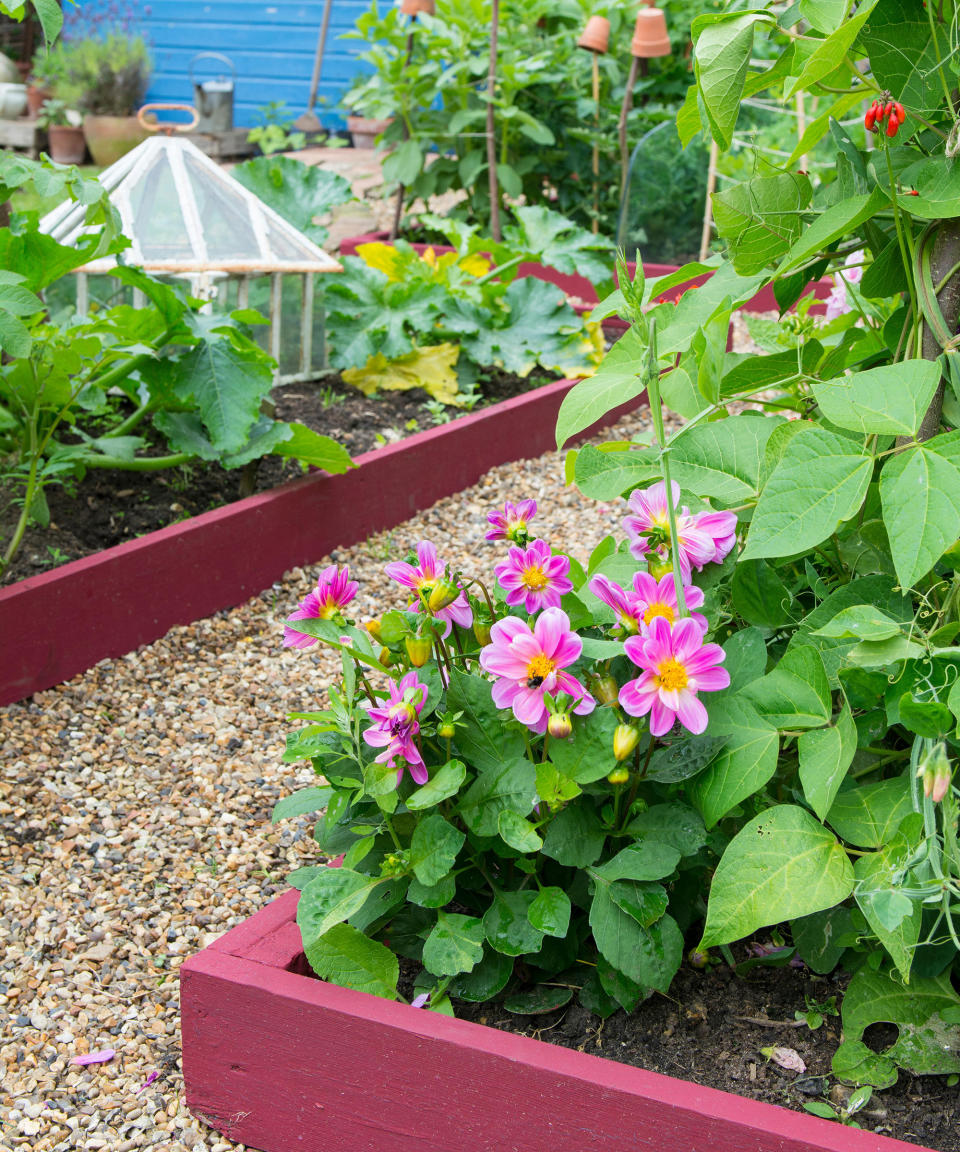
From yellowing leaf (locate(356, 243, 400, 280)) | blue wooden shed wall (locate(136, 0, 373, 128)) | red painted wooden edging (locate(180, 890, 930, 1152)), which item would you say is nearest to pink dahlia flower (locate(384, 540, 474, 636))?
red painted wooden edging (locate(180, 890, 930, 1152))

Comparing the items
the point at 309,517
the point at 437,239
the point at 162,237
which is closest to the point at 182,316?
the point at 309,517

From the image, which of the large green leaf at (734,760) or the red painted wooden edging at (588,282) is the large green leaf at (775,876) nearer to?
the large green leaf at (734,760)

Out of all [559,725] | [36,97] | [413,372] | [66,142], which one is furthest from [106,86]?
[559,725]

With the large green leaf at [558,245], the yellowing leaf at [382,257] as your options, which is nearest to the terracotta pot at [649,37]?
the large green leaf at [558,245]

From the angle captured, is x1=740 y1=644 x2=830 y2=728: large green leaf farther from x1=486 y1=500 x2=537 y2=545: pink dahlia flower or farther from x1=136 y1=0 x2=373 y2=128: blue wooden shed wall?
x1=136 y1=0 x2=373 y2=128: blue wooden shed wall

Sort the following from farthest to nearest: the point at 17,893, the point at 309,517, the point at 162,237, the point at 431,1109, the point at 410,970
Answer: the point at 162,237 → the point at 309,517 → the point at 17,893 → the point at 410,970 → the point at 431,1109

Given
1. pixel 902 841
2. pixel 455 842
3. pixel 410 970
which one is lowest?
pixel 410 970

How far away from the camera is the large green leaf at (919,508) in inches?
41.2

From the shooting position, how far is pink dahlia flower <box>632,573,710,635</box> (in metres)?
1.32

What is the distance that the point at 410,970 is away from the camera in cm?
153

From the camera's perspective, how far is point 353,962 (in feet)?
4.59

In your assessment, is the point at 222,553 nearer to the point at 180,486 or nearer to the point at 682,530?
the point at 180,486

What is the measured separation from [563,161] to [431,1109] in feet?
18.5

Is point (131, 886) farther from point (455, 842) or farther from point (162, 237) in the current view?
point (162, 237)
